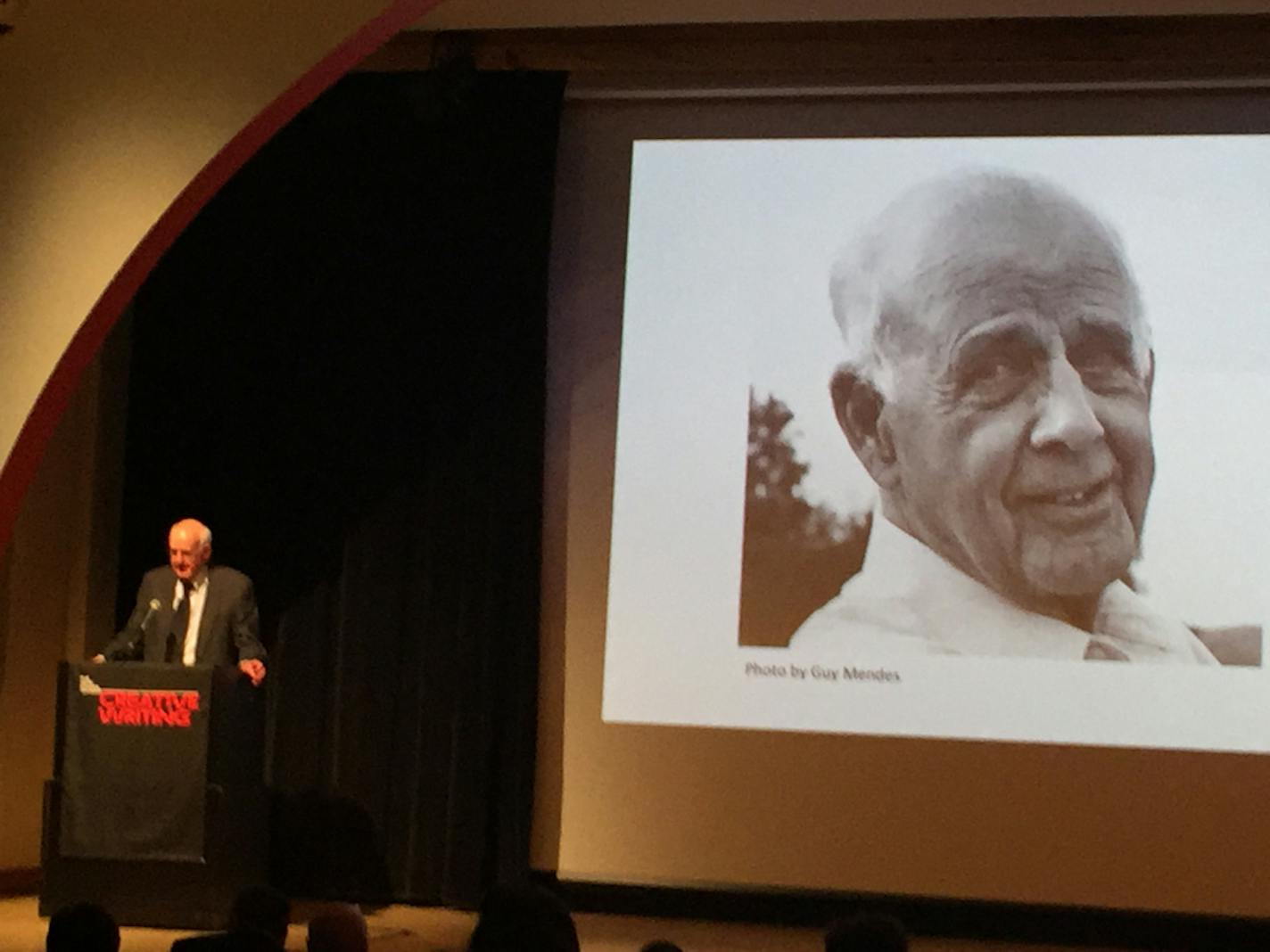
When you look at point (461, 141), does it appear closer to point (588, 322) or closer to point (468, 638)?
point (588, 322)

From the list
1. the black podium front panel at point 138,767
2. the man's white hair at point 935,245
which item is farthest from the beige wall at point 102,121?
the man's white hair at point 935,245

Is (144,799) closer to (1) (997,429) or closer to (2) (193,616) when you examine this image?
(2) (193,616)

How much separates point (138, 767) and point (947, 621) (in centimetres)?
259

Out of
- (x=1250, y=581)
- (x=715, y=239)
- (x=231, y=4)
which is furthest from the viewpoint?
(x=715, y=239)

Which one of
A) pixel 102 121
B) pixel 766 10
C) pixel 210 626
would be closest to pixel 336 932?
pixel 102 121

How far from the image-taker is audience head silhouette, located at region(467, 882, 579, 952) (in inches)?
87.3

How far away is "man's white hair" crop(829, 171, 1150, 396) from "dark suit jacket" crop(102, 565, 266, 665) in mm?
2183

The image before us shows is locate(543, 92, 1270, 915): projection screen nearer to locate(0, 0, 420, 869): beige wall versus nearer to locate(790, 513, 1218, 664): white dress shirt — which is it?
locate(790, 513, 1218, 664): white dress shirt

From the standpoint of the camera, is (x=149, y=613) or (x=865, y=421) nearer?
(x=149, y=613)

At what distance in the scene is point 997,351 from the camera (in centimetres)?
548

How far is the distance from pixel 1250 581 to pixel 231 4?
3.58m

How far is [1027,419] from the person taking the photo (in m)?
5.42

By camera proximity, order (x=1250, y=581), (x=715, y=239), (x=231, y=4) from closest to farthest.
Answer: (x=231, y=4)
(x=1250, y=581)
(x=715, y=239)

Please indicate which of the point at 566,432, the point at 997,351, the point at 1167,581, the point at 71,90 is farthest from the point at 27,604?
the point at 1167,581
